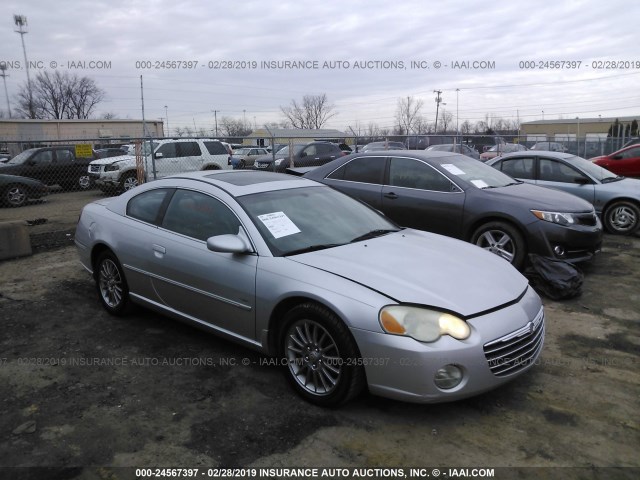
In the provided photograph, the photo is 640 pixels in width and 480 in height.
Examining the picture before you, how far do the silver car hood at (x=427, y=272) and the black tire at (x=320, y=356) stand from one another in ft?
1.10

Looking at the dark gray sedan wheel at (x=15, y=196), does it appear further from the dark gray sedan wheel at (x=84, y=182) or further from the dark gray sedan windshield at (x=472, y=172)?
the dark gray sedan windshield at (x=472, y=172)

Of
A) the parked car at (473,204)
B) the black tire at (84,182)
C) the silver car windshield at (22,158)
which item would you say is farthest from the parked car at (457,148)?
the silver car windshield at (22,158)

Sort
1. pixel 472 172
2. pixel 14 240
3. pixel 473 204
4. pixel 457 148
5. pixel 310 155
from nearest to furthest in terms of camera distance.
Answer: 1. pixel 473 204
2. pixel 472 172
3. pixel 14 240
4. pixel 310 155
5. pixel 457 148

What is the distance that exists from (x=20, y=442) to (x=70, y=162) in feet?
52.5

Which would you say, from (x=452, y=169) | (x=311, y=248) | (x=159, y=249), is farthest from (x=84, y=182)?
(x=311, y=248)

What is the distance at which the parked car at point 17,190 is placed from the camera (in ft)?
45.0

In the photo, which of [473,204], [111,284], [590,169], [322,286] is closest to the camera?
[322,286]

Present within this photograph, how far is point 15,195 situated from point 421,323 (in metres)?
14.3

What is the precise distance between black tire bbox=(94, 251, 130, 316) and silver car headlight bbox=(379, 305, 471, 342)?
9.26 ft

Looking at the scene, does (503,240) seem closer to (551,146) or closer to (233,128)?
(551,146)

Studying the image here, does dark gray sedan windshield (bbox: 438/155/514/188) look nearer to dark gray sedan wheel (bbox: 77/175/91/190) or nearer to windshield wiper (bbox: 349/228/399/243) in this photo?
windshield wiper (bbox: 349/228/399/243)

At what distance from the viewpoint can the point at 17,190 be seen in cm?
1391

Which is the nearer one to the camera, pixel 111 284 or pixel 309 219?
pixel 309 219

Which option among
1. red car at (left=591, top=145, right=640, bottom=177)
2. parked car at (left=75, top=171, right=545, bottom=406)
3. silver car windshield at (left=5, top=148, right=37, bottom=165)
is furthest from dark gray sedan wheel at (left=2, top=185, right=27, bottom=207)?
red car at (left=591, top=145, right=640, bottom=177)
